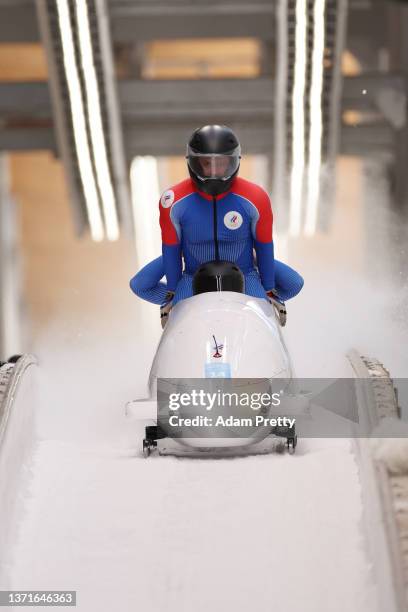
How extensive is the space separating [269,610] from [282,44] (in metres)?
6.44

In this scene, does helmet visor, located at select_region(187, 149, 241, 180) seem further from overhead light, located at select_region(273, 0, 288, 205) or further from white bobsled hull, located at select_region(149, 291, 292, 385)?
overhead light, located at select_region(273, 0, 288, 205)

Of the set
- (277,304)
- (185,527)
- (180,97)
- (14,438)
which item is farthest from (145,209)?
(185,527)

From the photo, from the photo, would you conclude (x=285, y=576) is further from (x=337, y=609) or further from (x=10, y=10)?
(x=10, y=10)

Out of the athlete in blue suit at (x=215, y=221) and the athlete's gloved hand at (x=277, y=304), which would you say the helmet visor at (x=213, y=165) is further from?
the athlete's gloved hand at (x=277, y=304)

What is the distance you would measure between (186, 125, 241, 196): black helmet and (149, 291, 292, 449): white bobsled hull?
0.47m

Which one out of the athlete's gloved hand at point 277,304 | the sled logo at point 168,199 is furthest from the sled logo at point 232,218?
the athlete's gloved hand at point 277,304

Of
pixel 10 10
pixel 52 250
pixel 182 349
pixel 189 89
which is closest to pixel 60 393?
pixel 182 349

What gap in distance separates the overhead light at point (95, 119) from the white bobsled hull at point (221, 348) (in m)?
4.69

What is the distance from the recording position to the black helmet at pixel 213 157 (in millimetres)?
5219

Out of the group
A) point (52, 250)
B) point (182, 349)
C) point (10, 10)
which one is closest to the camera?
point (182, 349)

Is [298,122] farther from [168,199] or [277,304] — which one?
[168,199]

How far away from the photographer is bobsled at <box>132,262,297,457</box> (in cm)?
488

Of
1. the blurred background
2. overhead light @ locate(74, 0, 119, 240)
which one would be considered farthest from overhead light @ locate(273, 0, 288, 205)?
overhead light @ locate(74, 0, 119, 240)

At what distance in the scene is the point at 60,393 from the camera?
6512 mm
